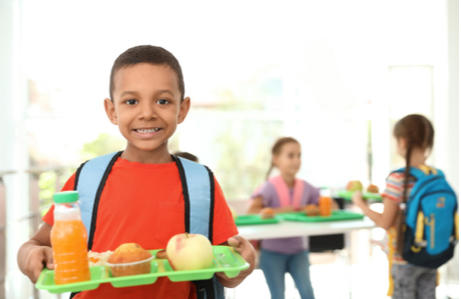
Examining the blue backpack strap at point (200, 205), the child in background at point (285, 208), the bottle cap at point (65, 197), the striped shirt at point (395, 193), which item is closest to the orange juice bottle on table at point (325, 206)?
the child in background at point (285, 208)

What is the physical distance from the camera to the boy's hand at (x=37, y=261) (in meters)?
1.05

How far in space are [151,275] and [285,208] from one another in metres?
2.34

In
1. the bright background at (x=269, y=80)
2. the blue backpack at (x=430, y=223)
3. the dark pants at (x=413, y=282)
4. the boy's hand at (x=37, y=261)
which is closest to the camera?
the boy's hand at (x=37, y=261)

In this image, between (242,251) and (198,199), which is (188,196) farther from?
(242,251)

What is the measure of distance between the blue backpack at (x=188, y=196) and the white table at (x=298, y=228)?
140cm

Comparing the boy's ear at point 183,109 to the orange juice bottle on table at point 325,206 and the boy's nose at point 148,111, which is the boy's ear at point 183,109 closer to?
the boy's nose at point 148,111

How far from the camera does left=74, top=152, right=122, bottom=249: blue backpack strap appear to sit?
1162 mm

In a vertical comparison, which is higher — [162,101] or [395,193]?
[162,101]

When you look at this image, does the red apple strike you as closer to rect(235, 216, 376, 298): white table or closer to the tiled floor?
rect(235, 216, 376, 298): white table

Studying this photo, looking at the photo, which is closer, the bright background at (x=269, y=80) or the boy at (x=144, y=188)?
the boy at (x=144, y=188)

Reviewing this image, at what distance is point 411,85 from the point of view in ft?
17.0

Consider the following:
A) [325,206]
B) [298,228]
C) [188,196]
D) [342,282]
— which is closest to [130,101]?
[188,196]

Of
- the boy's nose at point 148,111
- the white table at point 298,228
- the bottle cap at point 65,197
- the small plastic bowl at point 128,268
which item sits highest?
the boy's nose at point 148,111

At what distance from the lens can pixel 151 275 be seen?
37.8 inches
